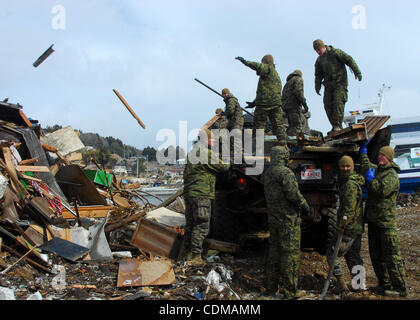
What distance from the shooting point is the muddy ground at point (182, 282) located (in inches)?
157

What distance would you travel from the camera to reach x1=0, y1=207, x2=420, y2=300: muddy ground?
13.1 ft

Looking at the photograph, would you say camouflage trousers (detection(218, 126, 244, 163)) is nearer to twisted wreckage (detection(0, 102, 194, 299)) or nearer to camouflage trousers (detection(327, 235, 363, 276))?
twisted wreckage (detection(0, 102, 194, 299))

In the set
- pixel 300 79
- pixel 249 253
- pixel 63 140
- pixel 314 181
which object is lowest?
pixel 249 253

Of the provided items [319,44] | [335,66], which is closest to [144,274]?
A: [335,66]

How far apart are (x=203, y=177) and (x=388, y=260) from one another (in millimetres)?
2695

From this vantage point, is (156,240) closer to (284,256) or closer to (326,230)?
(284,256)

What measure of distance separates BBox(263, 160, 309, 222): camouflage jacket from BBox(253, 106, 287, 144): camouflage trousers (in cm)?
192

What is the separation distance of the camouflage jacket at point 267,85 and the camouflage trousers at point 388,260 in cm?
302

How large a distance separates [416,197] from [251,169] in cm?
1274

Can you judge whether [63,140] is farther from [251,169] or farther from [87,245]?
[251,169]
